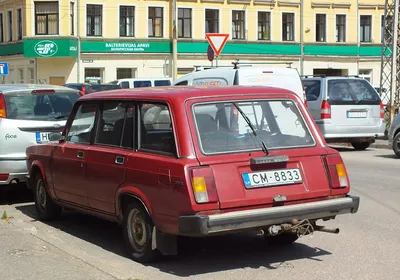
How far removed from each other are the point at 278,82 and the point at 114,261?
8648 millimetres

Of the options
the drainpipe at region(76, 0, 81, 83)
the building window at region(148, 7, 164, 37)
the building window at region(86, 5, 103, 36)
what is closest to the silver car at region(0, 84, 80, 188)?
the drainpipe at region(76, 0, 81, 83)

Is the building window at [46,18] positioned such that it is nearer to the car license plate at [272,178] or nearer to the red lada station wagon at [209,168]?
the red lada station wagon at [209,168]

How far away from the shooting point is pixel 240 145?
695cm

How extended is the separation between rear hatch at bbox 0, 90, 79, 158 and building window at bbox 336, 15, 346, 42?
46236mm

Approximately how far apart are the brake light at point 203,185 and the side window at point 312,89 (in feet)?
42.3

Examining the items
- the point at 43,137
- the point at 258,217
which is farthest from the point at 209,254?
the point at 43,137

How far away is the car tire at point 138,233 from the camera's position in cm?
706

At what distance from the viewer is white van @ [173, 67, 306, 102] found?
14.7 m

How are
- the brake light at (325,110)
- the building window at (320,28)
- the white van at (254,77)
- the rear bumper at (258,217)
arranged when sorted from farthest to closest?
the building window at (320,28)
the brake light at (325,110)
the white van at (254,77)
the rear bumper at (258,217)

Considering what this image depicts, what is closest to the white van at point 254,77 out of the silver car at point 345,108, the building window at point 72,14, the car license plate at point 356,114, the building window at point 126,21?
the silver car at point 345,108

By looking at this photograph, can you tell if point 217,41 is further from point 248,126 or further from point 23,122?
point 248,126

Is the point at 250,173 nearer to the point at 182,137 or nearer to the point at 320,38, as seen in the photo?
the point at 182,137

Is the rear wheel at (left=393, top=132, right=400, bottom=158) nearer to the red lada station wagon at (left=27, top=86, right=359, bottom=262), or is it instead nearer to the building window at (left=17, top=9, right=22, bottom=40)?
the red lada station wagon at (left=27, top=86, right=359, bottom=262)

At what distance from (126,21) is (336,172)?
42.8 metres
